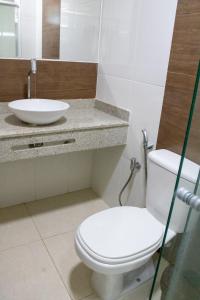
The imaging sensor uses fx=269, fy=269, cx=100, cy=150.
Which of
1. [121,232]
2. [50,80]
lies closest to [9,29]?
[50,80]

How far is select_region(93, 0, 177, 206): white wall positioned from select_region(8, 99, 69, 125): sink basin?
477 mm

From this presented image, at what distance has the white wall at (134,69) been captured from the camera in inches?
63.2

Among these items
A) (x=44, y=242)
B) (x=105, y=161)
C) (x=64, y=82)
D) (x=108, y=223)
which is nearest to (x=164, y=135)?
(x=108, y=223)

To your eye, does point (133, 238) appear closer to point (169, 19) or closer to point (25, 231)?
point (25, 231)

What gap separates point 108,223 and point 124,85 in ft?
3.27

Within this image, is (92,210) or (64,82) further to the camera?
(92,210)

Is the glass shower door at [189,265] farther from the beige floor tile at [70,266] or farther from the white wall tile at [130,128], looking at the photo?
the white wall tile at [130,128]

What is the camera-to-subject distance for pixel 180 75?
4.90ft

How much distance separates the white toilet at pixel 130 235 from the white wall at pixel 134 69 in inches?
13.1

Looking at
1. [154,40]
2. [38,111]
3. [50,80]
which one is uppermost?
[154,40]

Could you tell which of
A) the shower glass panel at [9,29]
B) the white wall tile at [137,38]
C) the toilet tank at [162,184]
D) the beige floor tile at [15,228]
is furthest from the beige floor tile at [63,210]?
the shower glass panel at [9,29]

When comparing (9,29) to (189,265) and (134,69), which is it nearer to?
(134,69)

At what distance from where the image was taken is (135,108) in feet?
6.13

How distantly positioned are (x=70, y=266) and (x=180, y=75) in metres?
1.33
